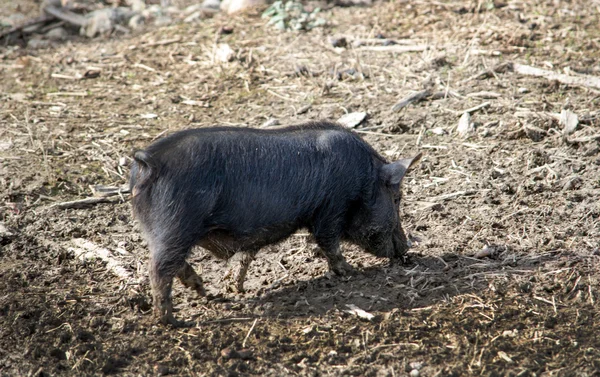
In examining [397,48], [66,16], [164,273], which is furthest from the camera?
[66,16]

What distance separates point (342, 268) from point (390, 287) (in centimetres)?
40

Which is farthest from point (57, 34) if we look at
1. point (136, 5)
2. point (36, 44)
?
point (136, 5)

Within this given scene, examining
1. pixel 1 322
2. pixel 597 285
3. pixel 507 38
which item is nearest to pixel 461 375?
pixel 597 285

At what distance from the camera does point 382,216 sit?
5727 mm

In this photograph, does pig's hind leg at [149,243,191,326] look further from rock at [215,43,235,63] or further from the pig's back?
rock at [215,43,235,63]

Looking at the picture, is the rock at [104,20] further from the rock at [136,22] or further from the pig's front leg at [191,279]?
the pig's front leg at [191,279]

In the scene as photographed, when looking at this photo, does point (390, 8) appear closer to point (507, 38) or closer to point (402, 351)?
point (507, 38)

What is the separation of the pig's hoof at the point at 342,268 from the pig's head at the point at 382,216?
7.7 inches

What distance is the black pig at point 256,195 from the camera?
4.89 metres

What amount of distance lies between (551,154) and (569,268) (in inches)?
72.4

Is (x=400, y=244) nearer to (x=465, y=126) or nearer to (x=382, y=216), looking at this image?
(x=382, y=216)

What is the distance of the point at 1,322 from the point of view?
16.2 feet

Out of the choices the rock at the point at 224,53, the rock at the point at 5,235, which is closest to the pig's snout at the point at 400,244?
the rock at the point at 5,235

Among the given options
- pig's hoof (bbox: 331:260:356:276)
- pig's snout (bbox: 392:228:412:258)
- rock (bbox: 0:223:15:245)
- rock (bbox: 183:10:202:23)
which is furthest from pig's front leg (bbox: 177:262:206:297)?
rock (bbox: 183:10:202:23)
